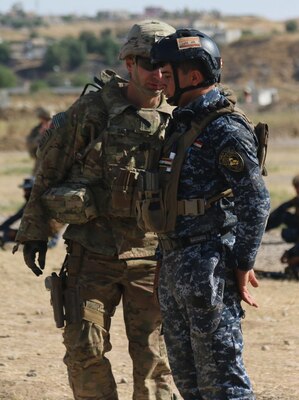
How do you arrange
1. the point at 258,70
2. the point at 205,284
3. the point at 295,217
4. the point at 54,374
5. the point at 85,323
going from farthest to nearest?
the point at 258,70
the point at 295,217
the point at 54,374
the point at 85,323
the point at 205,284

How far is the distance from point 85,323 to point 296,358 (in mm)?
2513

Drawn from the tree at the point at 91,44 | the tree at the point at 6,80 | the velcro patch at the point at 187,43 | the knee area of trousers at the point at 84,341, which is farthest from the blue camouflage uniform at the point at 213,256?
the tree at the point at 91,44

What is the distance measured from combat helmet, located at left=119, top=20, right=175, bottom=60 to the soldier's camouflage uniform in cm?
23

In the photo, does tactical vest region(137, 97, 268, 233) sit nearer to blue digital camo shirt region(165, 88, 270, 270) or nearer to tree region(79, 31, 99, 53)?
blue digital camo shirt region(165, 88, 270, 270)

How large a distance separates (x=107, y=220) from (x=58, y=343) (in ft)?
8.35

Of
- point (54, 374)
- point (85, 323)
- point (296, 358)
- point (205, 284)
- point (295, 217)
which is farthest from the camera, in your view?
point (295, 217)

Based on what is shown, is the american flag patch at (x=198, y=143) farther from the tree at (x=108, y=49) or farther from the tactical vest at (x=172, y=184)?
the tree at (x=108, y=49)

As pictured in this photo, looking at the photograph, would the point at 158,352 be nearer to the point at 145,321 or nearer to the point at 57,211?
the point at 145,321

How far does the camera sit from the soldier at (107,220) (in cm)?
549

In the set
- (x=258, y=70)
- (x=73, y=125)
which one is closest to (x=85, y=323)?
(x=73, y=125)

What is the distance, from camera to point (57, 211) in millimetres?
5566

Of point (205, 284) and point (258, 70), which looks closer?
point (205, 284)

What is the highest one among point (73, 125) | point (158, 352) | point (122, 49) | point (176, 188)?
point (122, 49)

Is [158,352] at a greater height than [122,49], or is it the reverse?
[122,49]
